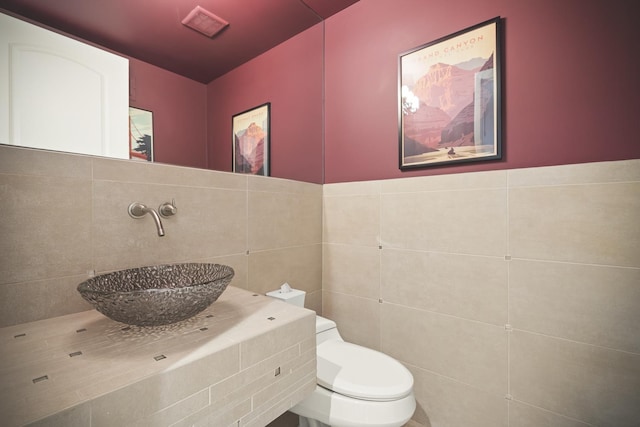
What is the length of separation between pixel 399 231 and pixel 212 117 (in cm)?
114

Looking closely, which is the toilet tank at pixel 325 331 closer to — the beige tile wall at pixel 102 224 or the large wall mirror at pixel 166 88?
the beige tile wall at pixel 102 224

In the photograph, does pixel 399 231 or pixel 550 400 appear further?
pixel 399 231

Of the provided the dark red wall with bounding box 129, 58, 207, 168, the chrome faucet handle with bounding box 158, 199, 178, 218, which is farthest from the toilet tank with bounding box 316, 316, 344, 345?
the dark red wall with bounding box 129, 58, 207, 168

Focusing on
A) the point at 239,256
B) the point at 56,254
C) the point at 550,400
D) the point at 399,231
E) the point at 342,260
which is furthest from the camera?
the point at 342,260

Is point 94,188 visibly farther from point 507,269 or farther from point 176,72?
point 507,269

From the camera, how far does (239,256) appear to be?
1397 mm

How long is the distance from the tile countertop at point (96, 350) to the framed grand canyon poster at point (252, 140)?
87 centimetres

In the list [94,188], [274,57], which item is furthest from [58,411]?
[274,57]

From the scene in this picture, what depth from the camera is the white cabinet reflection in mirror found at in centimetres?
87

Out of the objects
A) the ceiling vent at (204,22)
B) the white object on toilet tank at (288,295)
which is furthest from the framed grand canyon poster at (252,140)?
the white object on toilet tank at (288,295)

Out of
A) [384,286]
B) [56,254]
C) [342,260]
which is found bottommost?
[384,286]

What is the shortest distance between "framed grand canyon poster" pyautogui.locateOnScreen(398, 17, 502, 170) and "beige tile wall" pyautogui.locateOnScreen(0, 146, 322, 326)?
867 millimetres

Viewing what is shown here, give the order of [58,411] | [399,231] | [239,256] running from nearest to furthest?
[58,411]
[239,256]
[399,231]

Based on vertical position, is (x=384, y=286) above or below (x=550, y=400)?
above
